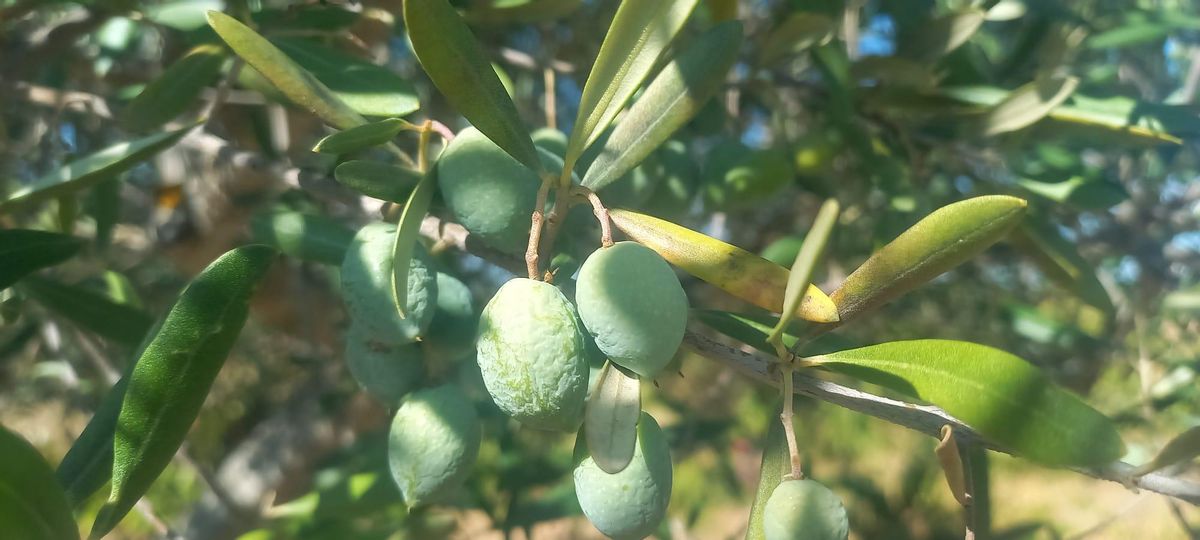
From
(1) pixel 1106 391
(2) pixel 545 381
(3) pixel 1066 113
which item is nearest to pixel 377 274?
(2) pixel 545 381

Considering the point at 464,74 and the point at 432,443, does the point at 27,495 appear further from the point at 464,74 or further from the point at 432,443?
the point at 464,74

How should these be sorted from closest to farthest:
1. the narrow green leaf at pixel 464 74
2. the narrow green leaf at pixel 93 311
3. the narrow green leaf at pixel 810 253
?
the narrow green leaf at pixel 810 253
the narrow green leaf at pixel 464 74
the narrow green leaf at pixel 93 311

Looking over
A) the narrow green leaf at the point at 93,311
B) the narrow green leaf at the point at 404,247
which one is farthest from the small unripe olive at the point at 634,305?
the narrow green leaf at the point at 93,311

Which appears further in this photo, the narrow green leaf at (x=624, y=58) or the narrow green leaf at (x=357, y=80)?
the narrow green leaf at (x=357, y=80)

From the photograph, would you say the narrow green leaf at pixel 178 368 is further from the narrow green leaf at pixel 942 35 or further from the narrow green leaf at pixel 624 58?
the narrow green leaf at pixel 942 35

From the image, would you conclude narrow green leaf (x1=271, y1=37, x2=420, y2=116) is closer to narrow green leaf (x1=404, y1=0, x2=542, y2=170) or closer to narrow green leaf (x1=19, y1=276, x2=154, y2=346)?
narrow green leaf (x1=404, y1=0, x2=542, y2=170)

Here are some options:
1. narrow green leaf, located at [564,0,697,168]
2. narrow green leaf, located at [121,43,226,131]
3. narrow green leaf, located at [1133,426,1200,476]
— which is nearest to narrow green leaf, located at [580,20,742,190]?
narrow green leaf, located at [564,0,697,168]

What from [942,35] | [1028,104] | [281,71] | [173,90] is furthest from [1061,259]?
[173,90]
